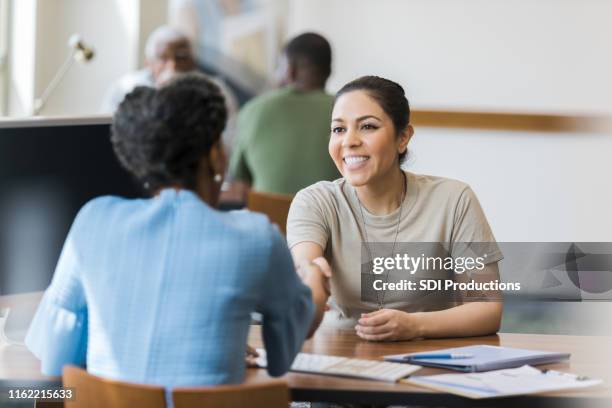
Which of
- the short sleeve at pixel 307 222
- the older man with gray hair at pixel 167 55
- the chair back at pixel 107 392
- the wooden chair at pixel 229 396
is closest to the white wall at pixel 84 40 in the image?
the older man with gray hair at pixel 167 55

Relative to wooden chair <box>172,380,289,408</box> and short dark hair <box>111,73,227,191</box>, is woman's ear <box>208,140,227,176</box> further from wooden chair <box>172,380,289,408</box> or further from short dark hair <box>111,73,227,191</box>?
wooden chair <box>172,380,289,408</box>

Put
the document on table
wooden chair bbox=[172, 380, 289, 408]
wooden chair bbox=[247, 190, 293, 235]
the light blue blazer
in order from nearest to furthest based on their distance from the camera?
wooden chair bbox=[172, 380, 289, 408] → the light blue blazer → the document on table → wooden chair bbox=[247, 190, 293, 235]

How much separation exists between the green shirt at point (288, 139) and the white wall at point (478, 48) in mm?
2096

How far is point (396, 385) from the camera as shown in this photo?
6.17 feet

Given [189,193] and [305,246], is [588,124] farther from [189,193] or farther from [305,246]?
[189,193]

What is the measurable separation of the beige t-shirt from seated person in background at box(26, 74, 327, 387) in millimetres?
524

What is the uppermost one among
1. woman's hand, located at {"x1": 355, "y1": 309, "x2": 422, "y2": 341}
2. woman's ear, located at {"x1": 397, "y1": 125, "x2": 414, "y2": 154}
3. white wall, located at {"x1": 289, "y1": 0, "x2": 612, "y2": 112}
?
white wall, located at {"x1": 289, "y1": 0, "x2": 612, "y2": 112}

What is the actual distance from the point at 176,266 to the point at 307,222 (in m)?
0.68

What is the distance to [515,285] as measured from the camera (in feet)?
8.48

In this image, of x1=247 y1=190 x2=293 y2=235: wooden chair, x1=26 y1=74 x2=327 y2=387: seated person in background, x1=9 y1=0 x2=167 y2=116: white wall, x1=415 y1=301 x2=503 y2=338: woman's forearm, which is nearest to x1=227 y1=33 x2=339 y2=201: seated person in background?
x1=247 y1=190 x2=293 y2=235: wooden chair

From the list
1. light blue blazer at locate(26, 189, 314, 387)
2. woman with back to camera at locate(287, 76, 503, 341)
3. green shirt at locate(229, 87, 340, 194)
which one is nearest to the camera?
light blue blazer at locate(26, 189, 314, 387)

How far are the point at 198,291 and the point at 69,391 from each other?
0.85 feet

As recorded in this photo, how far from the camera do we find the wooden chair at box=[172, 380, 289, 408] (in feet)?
5.15

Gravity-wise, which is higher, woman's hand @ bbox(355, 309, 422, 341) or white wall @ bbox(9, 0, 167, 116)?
white wall @ bbox(9, 0, 167, 116)
